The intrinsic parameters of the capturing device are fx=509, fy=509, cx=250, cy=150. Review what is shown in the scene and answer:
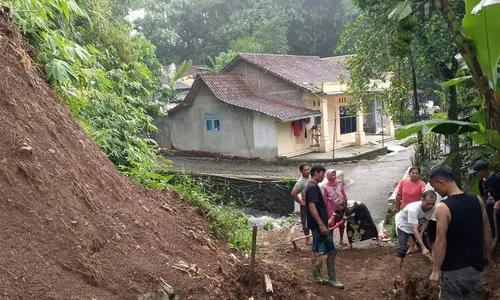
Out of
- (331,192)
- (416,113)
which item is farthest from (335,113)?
(331,192)

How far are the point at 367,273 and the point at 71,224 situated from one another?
4642 millimetres

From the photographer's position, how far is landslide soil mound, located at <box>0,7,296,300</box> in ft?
12.2

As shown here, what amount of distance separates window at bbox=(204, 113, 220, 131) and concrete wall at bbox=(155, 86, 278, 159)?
5.5 inches

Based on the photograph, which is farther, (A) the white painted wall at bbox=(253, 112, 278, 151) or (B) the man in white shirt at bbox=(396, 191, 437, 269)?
(A) the white painted wall at bbox=(253, 112, 278, 151)

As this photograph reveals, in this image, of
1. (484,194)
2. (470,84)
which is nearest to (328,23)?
(470,84)

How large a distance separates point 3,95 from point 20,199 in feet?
3.88

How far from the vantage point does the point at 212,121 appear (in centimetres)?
2484

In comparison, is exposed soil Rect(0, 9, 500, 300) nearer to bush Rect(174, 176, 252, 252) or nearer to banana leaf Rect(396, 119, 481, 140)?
bush Rect(174, 176, 252, 252)

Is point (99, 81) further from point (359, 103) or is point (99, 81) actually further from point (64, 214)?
point (359, 103)

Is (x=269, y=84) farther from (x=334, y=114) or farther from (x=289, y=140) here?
(x=334, y=114)

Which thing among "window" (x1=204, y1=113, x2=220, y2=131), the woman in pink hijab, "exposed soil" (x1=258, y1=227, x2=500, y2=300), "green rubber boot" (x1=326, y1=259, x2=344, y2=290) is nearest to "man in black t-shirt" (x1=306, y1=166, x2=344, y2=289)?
"green rubber boot" (x1=326, y1=259, x2=344, y2=290)

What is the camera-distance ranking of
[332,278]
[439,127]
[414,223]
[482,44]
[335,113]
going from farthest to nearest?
1. [335,113]
2. [414,223]
3. [332,278]
4. [439,127]
5. [482,44]

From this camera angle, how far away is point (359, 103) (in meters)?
15.0

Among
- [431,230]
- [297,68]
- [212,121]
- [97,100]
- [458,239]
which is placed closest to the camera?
[458,239]
